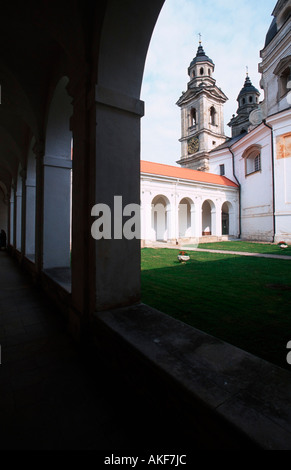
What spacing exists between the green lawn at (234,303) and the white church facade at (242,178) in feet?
41.6

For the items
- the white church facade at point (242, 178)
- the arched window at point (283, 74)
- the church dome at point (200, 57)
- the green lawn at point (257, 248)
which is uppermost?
the church dome at point (200, 57)

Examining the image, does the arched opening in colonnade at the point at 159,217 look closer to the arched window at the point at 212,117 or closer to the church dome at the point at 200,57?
the arched window at the point at 212,117

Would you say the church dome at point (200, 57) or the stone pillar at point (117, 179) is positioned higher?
the church dome at point (200, 57)

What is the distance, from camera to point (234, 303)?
167 inches

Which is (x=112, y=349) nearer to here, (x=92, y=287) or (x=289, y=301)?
(x=92, y=287)

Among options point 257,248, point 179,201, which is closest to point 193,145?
point 179,201

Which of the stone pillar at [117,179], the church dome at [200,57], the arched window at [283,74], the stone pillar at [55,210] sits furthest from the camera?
the church dome at [200,57]

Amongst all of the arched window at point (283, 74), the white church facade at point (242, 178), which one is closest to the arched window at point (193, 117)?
the white church facade at point (242, 178)

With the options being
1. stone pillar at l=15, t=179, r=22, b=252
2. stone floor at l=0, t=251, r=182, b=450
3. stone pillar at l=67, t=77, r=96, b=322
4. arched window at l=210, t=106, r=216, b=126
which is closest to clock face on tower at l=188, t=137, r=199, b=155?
arched window at l=210, t=106, r=216, b=126

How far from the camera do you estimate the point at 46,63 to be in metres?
4.23

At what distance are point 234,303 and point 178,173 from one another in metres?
19.6

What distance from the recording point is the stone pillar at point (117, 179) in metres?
2.48

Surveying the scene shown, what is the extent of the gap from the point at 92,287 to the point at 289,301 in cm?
374
